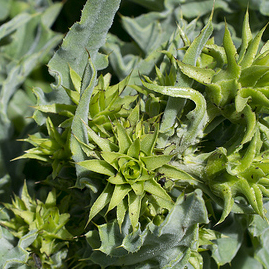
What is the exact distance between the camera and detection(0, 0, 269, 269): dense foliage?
142 cm

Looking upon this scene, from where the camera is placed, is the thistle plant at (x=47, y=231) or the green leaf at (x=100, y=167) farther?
the thistle plant at (x=47, y=231)

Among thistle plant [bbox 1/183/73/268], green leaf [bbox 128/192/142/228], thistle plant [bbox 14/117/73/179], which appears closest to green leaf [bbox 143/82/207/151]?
green leaf [bbox 128/192/142/228]

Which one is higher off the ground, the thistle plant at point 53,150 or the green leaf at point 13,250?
the thistle plant at point 53,150

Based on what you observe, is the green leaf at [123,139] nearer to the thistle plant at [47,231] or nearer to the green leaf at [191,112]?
the green leaf at [191,112]

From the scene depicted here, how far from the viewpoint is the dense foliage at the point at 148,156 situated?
1.42 m

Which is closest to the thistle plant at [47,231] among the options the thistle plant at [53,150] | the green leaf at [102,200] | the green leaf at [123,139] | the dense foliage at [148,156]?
the dense foliage at [148,156]

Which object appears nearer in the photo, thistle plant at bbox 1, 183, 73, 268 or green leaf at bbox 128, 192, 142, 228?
green leaf at bbox 128, 192, 142, 228

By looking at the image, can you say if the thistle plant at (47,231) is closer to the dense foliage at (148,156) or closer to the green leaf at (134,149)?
the dense foliage at (148,156)

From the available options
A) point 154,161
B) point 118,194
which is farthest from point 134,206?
point 154,161

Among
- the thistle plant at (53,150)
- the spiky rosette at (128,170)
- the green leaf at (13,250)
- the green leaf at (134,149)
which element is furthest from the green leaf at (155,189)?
the green leaf at (13,250)

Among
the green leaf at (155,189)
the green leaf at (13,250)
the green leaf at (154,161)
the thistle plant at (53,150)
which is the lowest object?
the green leaf at (13,250)

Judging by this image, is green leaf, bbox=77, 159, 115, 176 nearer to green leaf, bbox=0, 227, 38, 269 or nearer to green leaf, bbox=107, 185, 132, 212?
green leaf, bbox=107, 185, 132, 212

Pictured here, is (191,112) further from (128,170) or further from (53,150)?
(53,150)

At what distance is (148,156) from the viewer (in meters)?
1.41
